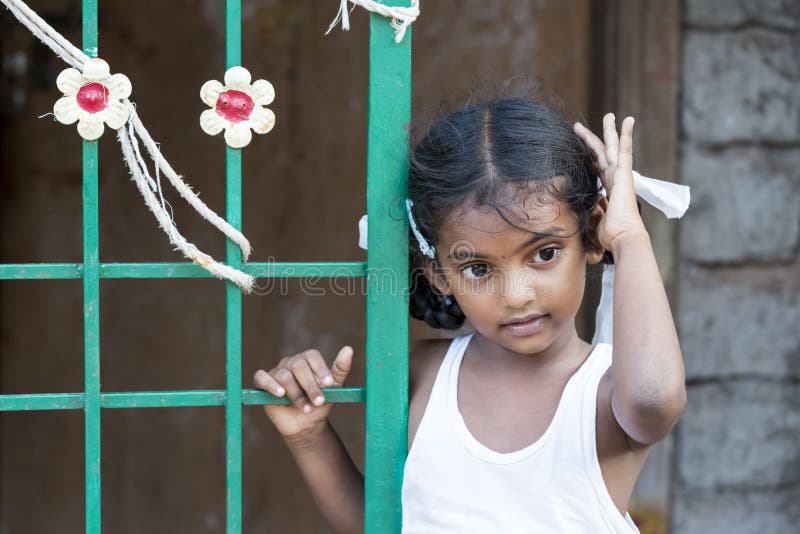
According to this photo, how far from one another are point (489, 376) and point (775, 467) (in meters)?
1.41

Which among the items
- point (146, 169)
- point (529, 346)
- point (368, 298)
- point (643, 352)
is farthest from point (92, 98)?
point (643, 352)

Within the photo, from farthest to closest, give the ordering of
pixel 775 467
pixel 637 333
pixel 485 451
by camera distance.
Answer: pixel 775 467, pixel 485 451, pixel 637 333

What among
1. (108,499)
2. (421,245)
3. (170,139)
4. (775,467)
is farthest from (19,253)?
(775,467)

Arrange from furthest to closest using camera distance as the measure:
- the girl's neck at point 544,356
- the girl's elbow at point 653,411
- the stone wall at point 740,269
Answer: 1. the stone wall at point 740,269
2. the girl's neck at point 544,356
3. the girl's elbow at point 653,411

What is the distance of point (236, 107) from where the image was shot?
1279mm

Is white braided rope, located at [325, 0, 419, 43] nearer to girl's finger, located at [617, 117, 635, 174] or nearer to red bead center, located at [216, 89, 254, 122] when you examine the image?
red bead center, located at [216, 89, 254, 122]

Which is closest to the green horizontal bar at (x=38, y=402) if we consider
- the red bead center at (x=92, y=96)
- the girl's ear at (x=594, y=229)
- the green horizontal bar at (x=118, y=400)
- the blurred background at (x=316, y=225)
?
the green horizontal bar at (x=118, y=400)

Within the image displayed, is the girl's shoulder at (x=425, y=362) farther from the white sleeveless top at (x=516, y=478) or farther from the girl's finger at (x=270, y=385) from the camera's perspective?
the girl's finger at (x=270, y=385)

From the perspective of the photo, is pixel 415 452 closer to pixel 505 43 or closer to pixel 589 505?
pixel 589 505

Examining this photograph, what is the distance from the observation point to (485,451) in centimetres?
136

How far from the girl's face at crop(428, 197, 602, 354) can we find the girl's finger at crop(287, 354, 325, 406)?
0.24 metres

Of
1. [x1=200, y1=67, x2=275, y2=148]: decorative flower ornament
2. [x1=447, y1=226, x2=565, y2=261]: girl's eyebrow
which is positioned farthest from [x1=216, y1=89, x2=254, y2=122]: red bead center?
[x1=447, y1=226, x2=565, y2=261]: girl's eyebrow

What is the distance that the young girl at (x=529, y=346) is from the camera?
1.26 m

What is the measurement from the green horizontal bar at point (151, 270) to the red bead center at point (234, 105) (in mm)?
196
